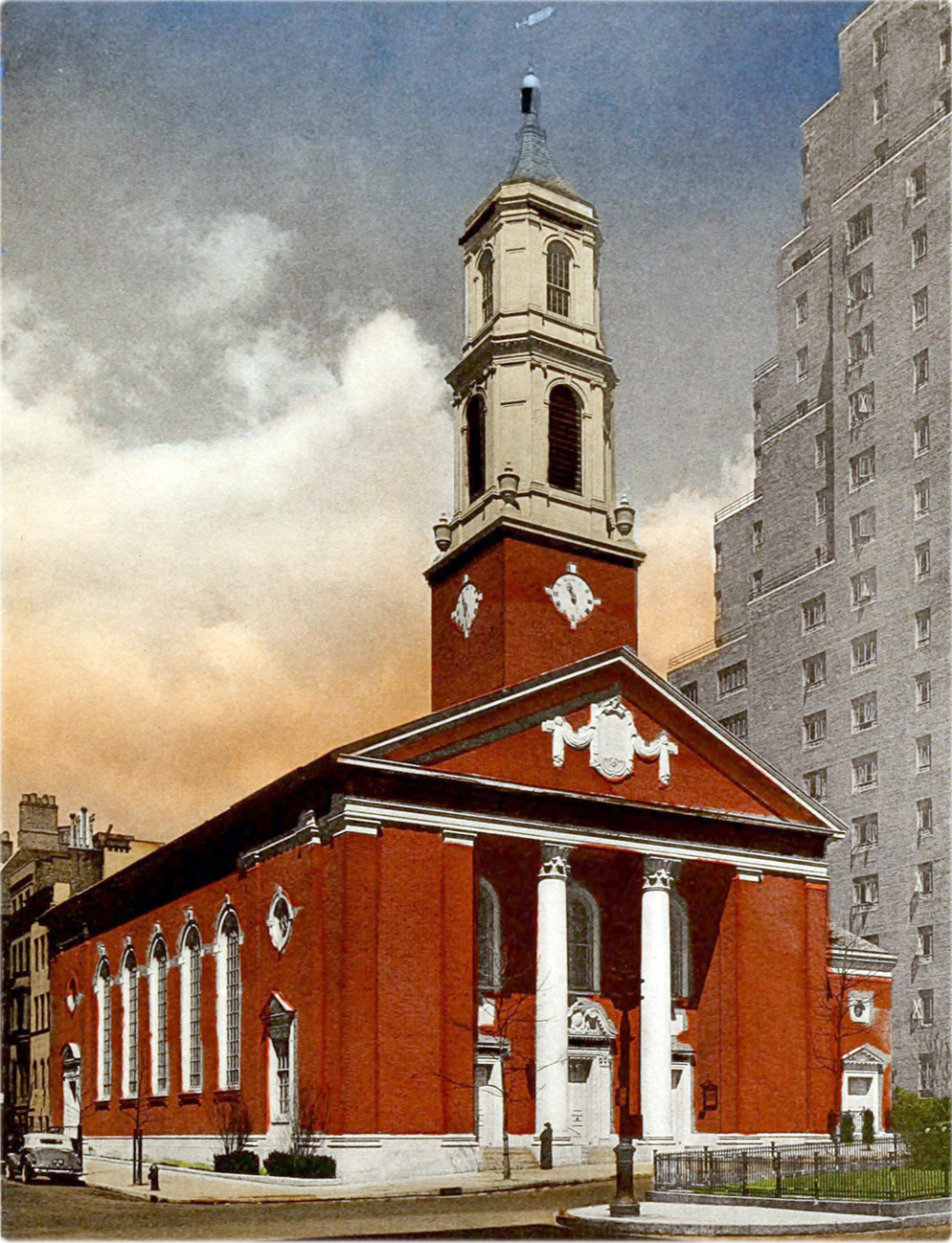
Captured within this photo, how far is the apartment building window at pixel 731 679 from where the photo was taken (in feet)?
236

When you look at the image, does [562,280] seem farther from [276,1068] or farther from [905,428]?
[276,1068]

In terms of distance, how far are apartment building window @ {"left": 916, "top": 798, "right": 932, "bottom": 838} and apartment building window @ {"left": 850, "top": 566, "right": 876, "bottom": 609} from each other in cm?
564

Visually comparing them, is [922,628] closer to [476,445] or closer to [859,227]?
[476,445]

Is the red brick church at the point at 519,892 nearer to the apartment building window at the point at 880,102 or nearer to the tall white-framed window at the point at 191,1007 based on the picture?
the tall white-framed window at the point at 191,1007

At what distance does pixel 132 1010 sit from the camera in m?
53.3

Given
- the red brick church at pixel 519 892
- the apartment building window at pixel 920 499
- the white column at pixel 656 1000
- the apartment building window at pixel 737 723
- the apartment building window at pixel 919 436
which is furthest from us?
the apartment building window at pixel 737 723

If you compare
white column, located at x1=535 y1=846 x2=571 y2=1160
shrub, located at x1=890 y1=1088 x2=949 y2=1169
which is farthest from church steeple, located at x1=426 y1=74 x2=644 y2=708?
shrub, located at x1=890 y1=1088 x2=949 y2=1169

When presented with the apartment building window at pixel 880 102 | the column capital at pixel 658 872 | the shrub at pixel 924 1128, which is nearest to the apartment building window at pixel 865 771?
the column capital at pixel 658 872

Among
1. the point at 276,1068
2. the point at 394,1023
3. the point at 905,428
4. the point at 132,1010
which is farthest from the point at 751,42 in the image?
the point at 132,1010

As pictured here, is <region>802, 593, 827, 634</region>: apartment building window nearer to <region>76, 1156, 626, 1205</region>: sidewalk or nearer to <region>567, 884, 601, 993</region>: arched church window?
<region>567, 884, 601, 993</region>: arched church window

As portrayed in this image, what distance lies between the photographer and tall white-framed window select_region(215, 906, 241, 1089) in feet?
147

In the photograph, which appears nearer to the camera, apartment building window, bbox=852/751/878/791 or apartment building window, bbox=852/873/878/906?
apartment building window, bbox=852/751/878/791

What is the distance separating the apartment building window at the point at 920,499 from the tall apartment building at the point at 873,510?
8cm

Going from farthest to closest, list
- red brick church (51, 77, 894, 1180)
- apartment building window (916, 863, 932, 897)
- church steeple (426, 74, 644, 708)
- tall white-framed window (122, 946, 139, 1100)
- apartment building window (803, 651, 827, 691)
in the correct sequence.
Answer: apartment building window (803, 651, 827, 691) → tall white-framed window (122, 946, 139, 1100) → apartment building window (916, 863, 932, 897) → church steeple (426, 74, 644, 708) → red brick church (51, 77, 894, 1180)
